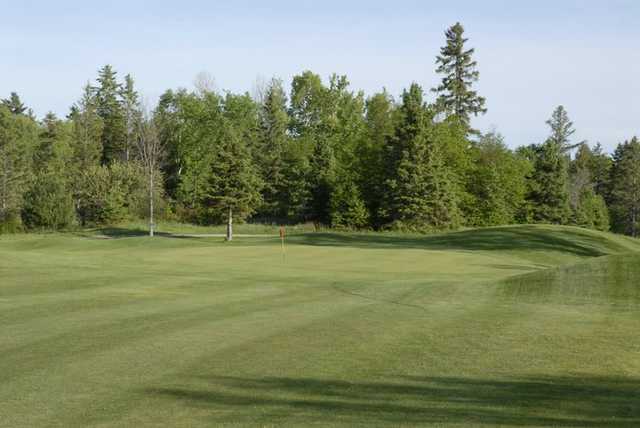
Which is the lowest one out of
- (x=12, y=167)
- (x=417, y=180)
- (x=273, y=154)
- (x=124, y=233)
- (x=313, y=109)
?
(x=124, y=233)

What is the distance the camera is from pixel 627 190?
330ft

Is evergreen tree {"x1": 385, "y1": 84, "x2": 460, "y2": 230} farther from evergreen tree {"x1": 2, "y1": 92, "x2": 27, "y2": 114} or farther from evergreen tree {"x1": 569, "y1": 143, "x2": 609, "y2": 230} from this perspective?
evergreen tree {"x1": 2, "y1": 92, "x2": 27, "y2": 114}

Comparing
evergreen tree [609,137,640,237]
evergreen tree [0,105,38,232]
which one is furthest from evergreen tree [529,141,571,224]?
evergreen tree [0,105,38,232]

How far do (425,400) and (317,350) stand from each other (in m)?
2.70

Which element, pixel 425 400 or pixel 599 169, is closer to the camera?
pixel 425 400

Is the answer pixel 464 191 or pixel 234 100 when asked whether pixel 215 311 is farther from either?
pixel 234 100

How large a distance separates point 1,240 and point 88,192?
57.8ft

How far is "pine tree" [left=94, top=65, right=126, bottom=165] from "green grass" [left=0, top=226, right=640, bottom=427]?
75.8m

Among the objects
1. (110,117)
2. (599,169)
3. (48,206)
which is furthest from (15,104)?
(599,169)

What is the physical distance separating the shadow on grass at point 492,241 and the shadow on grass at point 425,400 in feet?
108

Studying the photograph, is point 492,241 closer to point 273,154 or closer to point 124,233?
point 124,233

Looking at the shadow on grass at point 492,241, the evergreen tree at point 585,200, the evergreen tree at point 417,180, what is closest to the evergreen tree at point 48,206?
the shadow on grass at point 492,241

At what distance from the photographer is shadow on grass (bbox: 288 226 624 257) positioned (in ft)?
137

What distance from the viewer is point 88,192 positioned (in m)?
70.4
